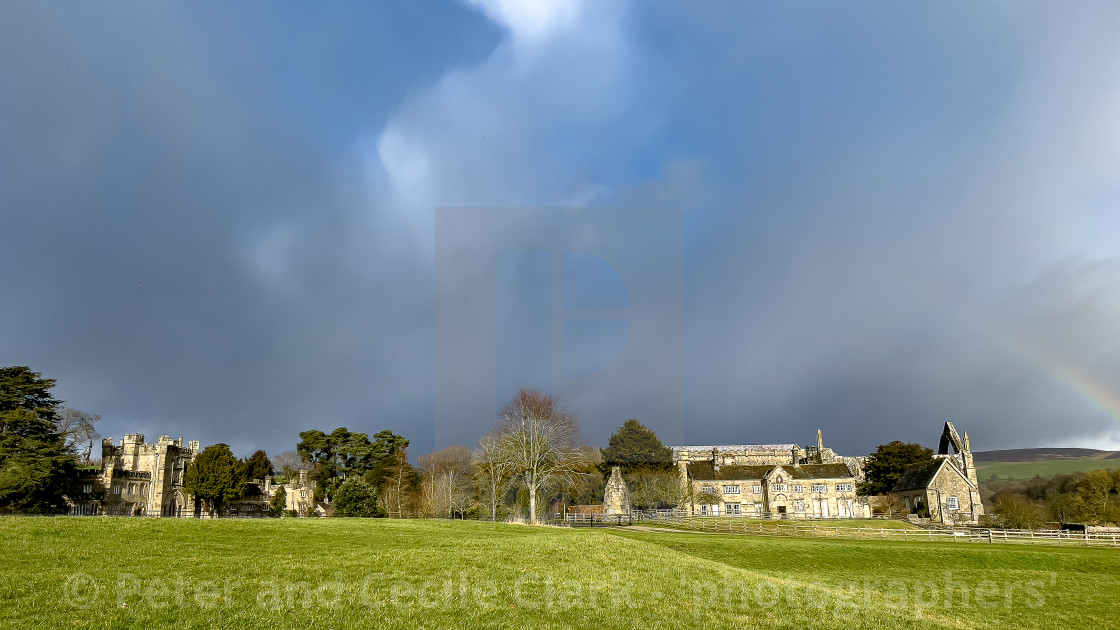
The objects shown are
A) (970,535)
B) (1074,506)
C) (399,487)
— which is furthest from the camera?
(399,487)

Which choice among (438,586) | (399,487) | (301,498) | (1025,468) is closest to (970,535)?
(438,586)

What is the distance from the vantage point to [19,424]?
61938 mm

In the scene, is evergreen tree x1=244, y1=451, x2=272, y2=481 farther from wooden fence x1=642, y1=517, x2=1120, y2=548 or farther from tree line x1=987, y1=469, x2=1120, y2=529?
tree line x1=987, y1=469, x2=1120, y2=529

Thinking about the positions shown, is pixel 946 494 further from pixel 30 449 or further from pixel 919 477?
pixel 30 449

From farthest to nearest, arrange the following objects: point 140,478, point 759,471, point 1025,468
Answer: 1. point 1025,468
2. point 759,471
3. point 140,478

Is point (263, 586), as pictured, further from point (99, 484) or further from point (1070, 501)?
point (1070, 501)

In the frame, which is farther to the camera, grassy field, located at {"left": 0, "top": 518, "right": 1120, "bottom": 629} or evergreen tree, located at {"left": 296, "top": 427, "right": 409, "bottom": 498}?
evergreen tree, located at {"left": 296, "top": 427, "right": 409, "bottom": 498}

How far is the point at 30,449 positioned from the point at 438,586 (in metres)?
65.8

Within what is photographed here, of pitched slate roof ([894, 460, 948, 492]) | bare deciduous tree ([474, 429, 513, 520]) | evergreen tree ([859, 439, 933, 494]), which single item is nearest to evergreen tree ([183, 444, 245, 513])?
bare deciduous tree ([474, 429, 513, 520])

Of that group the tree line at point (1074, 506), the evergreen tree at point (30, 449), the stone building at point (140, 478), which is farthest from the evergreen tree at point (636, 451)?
the evergreen tree at point (30, 449)

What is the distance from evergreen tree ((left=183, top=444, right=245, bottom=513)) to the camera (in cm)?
8206

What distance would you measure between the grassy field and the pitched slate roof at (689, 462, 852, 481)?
6394 cm

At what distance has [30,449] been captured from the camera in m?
60.2

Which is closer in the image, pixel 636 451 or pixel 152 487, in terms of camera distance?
pixel 152 487
